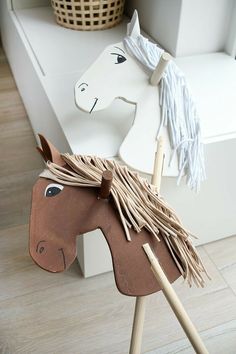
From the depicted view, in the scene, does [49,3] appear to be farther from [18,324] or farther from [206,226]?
[18,324]

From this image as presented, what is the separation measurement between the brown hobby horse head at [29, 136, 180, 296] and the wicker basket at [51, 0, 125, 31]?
0.80 m

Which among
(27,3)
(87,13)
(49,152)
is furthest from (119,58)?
(27,3)

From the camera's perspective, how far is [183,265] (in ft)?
1.78

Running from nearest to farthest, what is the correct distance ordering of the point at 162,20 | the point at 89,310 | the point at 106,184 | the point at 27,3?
the point at 106,184, the point at 89,310, the point at 162,20, the point at 27,3

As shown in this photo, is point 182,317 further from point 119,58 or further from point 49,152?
point 119,58

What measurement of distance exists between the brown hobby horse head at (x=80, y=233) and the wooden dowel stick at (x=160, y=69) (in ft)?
0.90

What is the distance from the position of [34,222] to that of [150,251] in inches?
6.3

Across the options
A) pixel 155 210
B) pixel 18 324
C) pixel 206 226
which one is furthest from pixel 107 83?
pixel 18 324

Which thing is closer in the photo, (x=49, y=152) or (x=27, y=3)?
(x=49, y=152)

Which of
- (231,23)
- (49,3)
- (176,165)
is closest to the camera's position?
(176,165)

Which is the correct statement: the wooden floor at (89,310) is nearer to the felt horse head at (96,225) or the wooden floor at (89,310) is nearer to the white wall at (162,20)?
the felt horse head at (96,225)

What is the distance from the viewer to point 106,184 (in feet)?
1.76

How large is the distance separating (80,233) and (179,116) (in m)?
0.34

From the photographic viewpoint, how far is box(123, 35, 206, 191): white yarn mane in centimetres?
77
